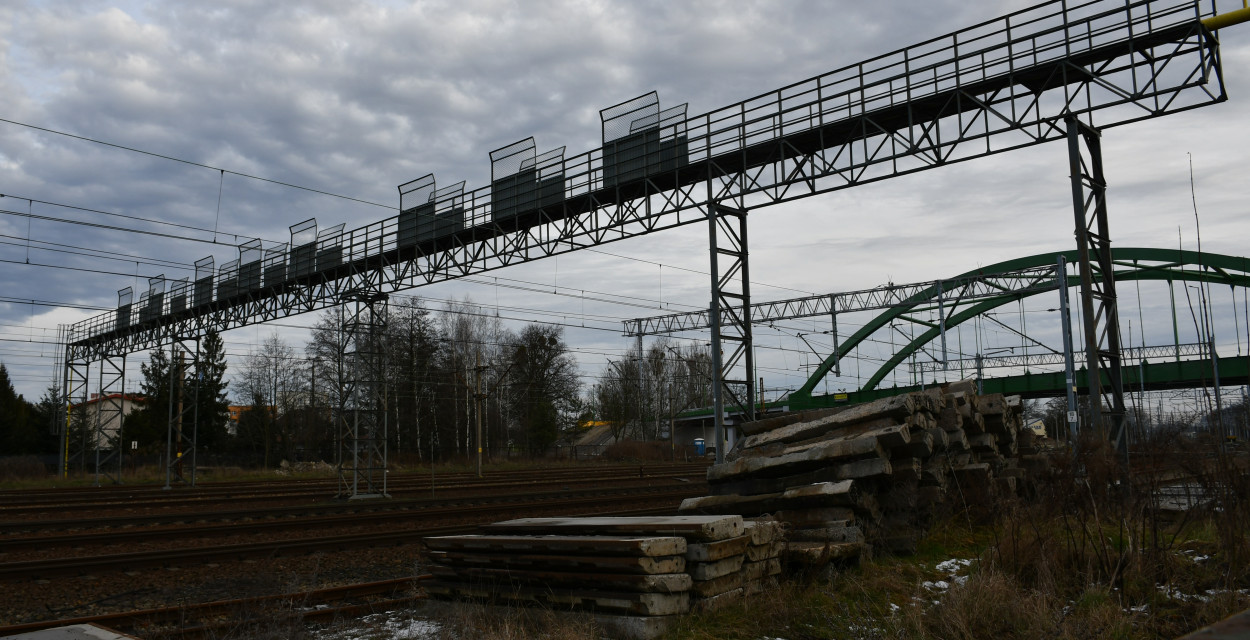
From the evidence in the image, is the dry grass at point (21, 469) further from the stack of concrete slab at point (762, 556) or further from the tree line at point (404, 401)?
the stack of concrete slab at point (762, 556)

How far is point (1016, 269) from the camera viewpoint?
41.7 meters

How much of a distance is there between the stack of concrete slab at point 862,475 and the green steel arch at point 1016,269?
31557mm

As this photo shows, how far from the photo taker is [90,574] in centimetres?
1055

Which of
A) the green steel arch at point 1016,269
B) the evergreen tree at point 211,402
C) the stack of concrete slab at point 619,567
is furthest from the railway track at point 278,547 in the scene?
the evergreen tree at point 211,402

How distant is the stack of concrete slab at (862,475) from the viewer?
8516mm

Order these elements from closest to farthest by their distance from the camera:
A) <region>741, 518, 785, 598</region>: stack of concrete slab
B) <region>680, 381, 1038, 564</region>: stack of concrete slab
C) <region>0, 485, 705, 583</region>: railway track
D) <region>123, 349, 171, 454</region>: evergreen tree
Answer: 1. <region>741, 518, 785, 598</region>: stack of concrete slab
2. <region>680, 381, 1038, 564</region>: stack of concrete slab
3. <region>0, 485, 705, 583</region>: railway track
4. <region>123, 349, 171, 454</region>: evergreen tree

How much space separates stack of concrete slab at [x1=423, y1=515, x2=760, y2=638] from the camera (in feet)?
20.7

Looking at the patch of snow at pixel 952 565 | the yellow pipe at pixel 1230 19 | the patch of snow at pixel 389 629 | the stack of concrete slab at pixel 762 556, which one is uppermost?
the yellow pipe at pixel 1230 19

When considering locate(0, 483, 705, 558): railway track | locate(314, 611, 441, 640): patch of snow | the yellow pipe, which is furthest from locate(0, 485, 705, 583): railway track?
the yellow pipe

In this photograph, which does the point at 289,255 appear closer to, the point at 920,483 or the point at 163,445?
the point at 920,483

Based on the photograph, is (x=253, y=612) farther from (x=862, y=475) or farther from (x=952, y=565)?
(x=952, y=565)

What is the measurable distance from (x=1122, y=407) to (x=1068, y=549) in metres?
8.08

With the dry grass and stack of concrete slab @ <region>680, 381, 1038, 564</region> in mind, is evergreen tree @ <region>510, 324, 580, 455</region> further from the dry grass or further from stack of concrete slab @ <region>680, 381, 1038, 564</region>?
stack of concrete slab @ <region>680, 381, 1038, 564</region>

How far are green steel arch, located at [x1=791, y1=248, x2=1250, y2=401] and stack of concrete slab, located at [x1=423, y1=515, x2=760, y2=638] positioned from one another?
35.8m
